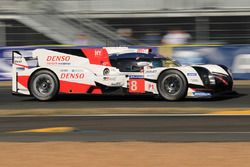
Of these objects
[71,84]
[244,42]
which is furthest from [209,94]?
[244,42]

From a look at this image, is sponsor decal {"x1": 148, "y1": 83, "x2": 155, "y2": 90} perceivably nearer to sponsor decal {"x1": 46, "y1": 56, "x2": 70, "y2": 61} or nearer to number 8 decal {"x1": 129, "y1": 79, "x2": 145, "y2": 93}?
number 8 decal {"x1": 129, "y1": 79, "x2": 145, "y2": 93}

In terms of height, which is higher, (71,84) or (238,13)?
(238,13)

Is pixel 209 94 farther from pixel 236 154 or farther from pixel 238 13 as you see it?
pixel 238 13

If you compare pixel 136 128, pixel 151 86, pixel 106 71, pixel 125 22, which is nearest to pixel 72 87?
pixel 106 71

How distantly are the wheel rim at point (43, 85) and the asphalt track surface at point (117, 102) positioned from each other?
242mm

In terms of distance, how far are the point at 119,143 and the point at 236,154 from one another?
1.66m

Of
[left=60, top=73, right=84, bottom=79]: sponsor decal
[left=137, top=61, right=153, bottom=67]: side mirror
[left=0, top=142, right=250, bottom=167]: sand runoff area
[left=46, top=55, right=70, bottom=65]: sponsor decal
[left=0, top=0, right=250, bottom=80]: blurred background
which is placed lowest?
[left=0, top=142, right=250, bottom=167]: sand runoff area

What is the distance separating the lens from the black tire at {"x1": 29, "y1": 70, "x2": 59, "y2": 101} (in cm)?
1409

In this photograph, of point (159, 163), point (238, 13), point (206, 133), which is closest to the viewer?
point (159, 163)

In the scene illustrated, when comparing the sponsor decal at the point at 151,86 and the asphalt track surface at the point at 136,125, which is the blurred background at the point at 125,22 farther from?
the asphalt track surface at the point at 136,125

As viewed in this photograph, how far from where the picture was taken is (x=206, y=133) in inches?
356

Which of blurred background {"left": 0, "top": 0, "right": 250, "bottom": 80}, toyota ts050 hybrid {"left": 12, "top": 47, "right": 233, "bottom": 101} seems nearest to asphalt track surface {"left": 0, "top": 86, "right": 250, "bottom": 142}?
toyota ts050 hybrid {"left": 12, "top": 47, "right": 233, "bottom": 101}

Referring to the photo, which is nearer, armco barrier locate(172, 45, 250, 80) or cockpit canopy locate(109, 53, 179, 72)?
cockpit canopy locate(109, 53, 179, 72)

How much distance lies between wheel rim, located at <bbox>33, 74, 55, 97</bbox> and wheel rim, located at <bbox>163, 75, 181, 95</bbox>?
271 centimetres
